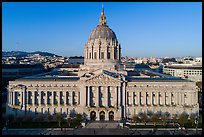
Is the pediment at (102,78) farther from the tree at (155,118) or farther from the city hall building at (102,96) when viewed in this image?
the tree at (155,118)

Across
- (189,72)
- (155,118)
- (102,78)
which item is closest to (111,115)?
(102,78)

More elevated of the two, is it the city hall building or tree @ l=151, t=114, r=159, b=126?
the city hall building

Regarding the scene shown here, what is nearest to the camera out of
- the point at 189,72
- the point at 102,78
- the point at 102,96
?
the point at 102,78

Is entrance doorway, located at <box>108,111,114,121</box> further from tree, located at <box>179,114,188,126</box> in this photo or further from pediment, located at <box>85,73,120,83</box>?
tree, located at <box>179,114,188,126</box>

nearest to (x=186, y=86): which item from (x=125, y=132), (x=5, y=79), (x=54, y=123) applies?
(x=125, y=132)

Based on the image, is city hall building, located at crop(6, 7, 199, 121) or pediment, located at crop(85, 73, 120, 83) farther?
pediment, located at crop(85, 73, 120, 83)

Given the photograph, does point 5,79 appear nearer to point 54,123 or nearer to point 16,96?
point 16,96

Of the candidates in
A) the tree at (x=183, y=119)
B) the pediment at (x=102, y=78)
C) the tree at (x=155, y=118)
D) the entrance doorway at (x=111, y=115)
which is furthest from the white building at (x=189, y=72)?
the entrance doorway at (x=111, y=115)

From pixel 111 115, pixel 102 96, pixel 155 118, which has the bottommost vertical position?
pixel 111 115

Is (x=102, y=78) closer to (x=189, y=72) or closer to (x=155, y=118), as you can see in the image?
(x=155, y=118)

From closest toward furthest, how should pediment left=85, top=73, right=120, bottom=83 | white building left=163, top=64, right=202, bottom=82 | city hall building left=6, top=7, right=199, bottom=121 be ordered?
1. city hall building left=6, top=7, right=199, bottom=121
2. pediment left=85, top=73, right=120, bottom=83
3. white building left=163, top=64, right=202, bottom=82

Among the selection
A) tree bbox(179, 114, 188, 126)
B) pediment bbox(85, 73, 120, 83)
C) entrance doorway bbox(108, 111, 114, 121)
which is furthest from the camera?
pediment bbox(85, 73, 120, 83)

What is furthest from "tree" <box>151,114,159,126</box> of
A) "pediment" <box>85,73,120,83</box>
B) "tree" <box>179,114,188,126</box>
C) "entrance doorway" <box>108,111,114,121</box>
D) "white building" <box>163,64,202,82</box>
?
"white building" <box>163,64,202,82</box>
